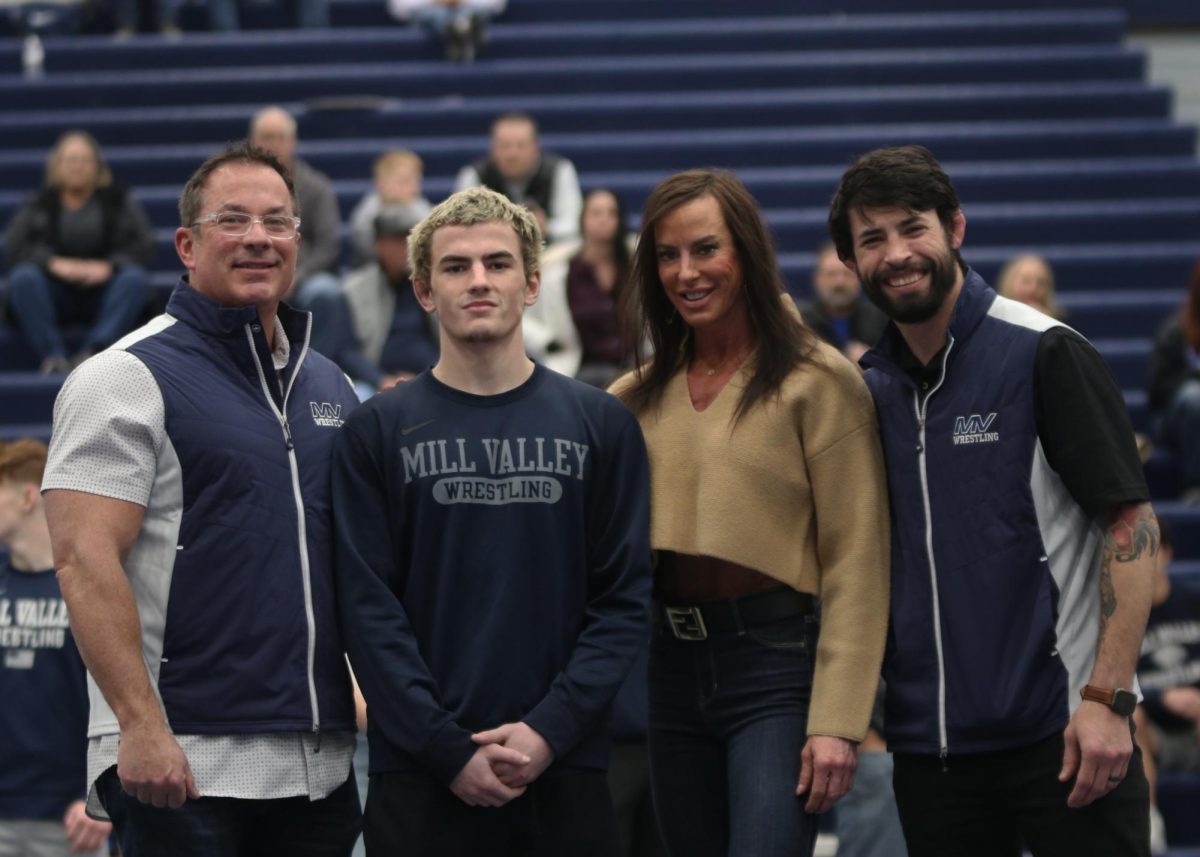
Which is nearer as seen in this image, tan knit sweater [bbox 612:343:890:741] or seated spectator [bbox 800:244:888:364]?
tan knit sweater [bbox 612:343:890:741]

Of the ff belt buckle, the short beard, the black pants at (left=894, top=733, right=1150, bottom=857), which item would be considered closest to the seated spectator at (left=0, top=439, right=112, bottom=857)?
the ff belt buckle

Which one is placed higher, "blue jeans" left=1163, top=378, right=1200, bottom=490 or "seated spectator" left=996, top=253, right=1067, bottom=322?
"seated spectator" left=996, top=253, right=1067, bottom=322

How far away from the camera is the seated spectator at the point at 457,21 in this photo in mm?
10078

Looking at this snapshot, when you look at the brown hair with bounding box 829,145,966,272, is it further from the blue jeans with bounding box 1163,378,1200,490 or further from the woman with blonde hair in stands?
the blue jeans with bounding box 1163,378,1200,490

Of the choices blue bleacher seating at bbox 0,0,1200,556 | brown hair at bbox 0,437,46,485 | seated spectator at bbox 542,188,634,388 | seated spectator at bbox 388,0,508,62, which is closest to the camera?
brown hair at bbox 0,437,46,485

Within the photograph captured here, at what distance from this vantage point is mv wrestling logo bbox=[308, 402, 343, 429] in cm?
323

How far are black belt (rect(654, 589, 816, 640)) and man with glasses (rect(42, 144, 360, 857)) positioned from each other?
645 millimetres

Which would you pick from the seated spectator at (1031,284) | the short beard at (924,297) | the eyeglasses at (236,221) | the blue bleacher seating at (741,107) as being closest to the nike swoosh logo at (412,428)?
the eyeglasses at (236,221)

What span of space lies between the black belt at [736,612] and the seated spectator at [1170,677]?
9.03ft

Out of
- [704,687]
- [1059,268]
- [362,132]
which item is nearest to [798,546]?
[704,687]

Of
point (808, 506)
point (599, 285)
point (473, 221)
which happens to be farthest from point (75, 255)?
point (808, 506)

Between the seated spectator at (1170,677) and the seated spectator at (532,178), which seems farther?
the seated spectator at (532,178)

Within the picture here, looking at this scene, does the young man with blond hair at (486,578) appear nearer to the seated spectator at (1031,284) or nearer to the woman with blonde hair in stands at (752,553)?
the woman with blonde hair in stands at (752,553)

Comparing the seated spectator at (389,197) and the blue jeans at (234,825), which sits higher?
the seated spectator at (389,197)
